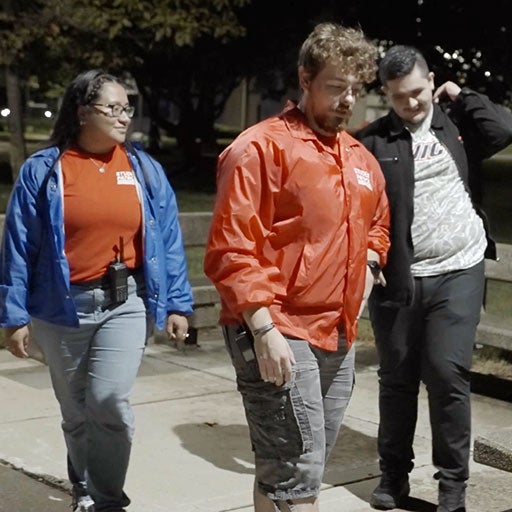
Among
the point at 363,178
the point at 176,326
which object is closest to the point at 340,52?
the point at 363,178

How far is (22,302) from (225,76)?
2054 cm

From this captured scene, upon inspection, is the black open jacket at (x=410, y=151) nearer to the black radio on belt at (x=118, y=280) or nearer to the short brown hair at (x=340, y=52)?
the black radio on belt at (x=118, y=280)

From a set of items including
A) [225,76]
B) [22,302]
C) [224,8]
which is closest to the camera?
[22,302]

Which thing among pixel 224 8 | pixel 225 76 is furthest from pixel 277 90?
pixel 224 8

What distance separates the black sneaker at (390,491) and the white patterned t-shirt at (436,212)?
92cm

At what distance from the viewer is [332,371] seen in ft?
12.8

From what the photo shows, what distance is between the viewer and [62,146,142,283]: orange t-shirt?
459 centimetres

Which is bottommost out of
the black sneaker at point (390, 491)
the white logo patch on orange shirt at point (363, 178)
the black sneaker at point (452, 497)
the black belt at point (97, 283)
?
the black sneaker at point (390, 491)

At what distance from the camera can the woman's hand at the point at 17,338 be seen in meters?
4.54

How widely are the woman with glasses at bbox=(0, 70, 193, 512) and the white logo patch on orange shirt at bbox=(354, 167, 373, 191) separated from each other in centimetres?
105

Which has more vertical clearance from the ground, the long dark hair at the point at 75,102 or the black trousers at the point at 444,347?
the long dark hair at the point at 75,102

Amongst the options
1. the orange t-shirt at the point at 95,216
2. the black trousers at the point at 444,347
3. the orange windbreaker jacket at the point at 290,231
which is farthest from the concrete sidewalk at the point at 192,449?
the orange windbreaker jacket at the point at 290,231

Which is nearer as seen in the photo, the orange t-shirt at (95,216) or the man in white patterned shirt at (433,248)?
the orange t-shirt at (95,216)

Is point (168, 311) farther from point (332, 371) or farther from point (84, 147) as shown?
point (332, 371)
